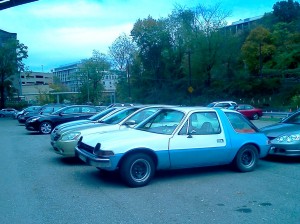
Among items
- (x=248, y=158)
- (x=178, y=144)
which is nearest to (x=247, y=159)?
(x=248, y=158)

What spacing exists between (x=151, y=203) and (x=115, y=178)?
1970 millimetres

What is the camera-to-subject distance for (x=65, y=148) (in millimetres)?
9172

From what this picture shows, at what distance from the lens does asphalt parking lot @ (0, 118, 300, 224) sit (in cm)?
521

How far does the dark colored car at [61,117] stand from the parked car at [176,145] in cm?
964

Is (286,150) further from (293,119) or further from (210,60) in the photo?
(210,60)

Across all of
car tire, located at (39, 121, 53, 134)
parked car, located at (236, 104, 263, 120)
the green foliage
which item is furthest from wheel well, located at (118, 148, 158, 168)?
the green foliage

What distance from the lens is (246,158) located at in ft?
27.0

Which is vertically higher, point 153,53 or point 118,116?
point 153,53

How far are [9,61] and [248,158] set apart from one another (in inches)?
2256

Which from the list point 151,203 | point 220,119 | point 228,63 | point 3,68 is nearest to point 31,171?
point 151,203

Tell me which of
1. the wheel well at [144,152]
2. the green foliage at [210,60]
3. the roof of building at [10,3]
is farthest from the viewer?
the green foliage at [210,60]

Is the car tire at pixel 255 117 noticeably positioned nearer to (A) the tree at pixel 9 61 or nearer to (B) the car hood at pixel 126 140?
(B) the car hood at pixel 126 140

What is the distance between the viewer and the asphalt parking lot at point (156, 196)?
521 cm

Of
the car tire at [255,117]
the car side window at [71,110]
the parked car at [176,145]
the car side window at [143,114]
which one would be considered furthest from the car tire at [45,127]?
the car tire at [255,117]
